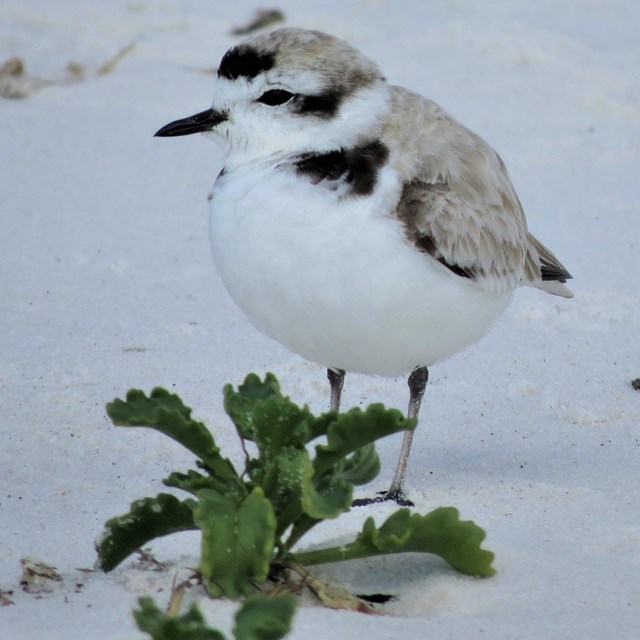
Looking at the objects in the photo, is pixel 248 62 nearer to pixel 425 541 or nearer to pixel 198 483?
pixel 198 483

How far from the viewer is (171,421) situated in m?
3.22

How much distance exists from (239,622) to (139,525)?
2.35 feet

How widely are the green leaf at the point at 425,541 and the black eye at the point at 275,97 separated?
1.45 m

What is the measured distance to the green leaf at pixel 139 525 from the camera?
3264 mm

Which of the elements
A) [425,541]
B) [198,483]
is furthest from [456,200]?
[198,483]

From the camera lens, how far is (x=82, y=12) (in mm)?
8688

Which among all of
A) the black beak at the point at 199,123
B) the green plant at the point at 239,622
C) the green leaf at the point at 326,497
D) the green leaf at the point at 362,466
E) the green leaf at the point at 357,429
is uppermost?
the black beak at the point at 199,123

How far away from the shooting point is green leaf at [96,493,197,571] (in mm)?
3264

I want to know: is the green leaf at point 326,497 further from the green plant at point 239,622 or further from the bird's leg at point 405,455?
the bird's leg at point 405,455

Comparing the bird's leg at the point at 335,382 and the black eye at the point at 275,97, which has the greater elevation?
the black eye at the point at 275,97

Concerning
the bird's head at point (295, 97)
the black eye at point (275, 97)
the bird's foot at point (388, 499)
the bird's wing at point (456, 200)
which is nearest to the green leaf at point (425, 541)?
the bird's foot at point (388, 499)

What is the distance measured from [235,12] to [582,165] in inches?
110

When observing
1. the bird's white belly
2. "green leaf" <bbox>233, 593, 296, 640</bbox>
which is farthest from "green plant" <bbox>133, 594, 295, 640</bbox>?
the bird's white belly

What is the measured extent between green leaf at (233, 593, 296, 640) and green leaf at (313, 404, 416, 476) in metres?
0.58
